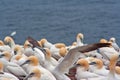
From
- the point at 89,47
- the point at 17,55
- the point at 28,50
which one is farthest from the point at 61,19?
the point at 89,47

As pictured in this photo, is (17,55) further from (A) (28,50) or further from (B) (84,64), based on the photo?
(B) (84,64)

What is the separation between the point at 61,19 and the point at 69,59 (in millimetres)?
22049

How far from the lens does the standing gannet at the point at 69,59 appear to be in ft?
39.6

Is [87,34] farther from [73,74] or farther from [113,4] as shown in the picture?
[73,74]

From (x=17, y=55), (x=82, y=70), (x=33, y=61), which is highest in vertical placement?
(x=17, y=55)

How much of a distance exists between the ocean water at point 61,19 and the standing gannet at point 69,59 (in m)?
15.1

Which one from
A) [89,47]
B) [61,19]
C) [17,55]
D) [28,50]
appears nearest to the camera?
[89,47]

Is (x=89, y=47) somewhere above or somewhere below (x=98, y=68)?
below

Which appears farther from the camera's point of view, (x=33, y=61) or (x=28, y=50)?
(x=28, y=50)

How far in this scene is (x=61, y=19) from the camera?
114ft

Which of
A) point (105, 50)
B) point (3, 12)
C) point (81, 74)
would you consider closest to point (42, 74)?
point (81, 74)

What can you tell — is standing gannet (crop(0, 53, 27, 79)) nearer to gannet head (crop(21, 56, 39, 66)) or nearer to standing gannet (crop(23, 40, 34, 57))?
gannet head (crop(21, 56, 39, 66))

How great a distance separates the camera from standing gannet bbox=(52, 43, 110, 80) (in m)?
12.1

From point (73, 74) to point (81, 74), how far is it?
1176 millimetres
